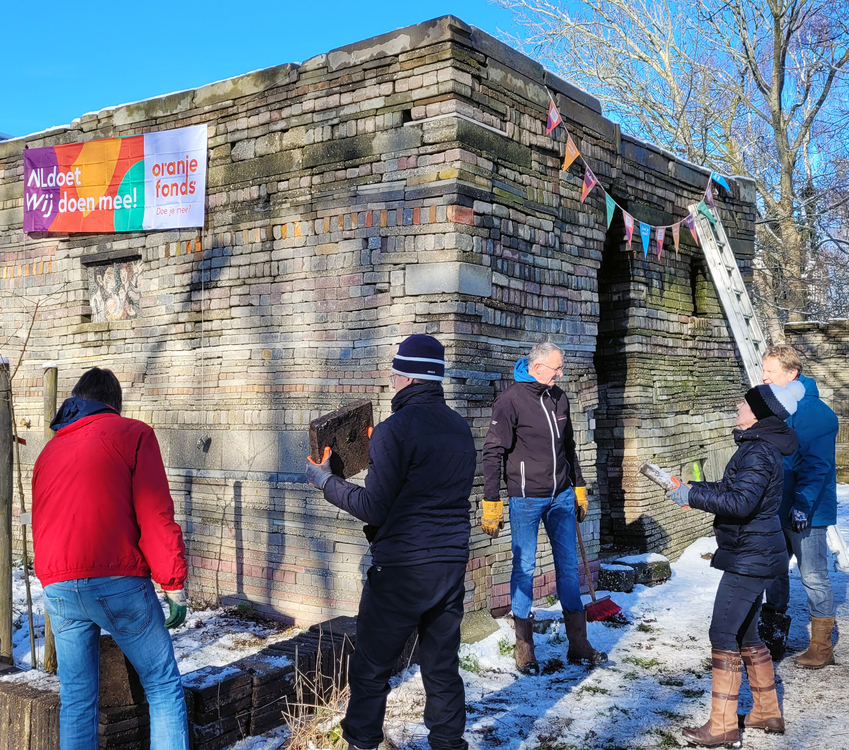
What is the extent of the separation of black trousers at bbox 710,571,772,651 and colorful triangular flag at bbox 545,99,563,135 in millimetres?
4160

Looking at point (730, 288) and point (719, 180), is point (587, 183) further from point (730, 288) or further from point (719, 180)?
point (719, 180)

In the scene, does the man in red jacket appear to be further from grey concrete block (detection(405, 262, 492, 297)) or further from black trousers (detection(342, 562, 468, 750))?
grey concrete block (detection(405, 262, 492, 297))

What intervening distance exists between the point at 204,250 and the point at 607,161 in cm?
384

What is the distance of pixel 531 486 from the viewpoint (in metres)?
5.05

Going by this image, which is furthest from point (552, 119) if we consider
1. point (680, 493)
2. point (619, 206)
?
Result: point (680, 493)

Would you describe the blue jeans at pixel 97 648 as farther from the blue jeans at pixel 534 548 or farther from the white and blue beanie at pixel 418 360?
the blue jeans at pixel 534 548

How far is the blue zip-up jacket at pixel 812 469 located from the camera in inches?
199

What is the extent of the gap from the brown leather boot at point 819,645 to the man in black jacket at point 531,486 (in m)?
1.27

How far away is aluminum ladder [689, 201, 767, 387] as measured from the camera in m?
9.14

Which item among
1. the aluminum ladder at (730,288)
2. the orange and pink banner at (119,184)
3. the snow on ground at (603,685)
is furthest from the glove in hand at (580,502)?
the aluminum ladder at (730,288)

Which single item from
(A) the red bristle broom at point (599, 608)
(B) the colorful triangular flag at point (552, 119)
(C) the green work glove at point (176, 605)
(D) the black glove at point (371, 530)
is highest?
(B) the colorful triangular flag at point (552, 119)

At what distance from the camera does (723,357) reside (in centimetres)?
982

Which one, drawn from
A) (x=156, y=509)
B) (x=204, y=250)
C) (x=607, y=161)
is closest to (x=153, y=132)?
(x=204, y=250)

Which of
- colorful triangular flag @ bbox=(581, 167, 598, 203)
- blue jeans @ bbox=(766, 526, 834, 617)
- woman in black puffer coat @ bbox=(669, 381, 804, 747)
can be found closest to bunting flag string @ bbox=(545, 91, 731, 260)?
colorful triangular flag @ bbox=(581, 167, 598, 203)
